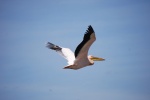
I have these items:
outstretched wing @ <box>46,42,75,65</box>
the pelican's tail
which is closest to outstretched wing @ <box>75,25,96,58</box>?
outstretched wing @ <box>46,42,75,65</box>

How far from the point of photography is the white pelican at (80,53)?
14.9 metres

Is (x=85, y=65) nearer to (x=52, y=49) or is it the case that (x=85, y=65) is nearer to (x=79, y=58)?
(x=79, y=58)

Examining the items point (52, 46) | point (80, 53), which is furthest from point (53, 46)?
point (80, 53)

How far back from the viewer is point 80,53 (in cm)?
1627

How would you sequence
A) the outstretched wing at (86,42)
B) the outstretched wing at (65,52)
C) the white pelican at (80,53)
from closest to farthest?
the outstretched wing at (86,42) < the white pelican at (80,53) < the outstretched wing at (65,52)

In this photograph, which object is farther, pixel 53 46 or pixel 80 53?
pixel 53 46

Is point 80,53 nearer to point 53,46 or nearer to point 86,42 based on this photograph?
point 86,42

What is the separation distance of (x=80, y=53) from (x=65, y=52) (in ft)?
10.6

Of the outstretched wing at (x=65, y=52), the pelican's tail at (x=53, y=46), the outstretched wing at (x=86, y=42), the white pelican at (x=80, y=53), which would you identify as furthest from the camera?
the pelican's tail at (x=53, y=46)

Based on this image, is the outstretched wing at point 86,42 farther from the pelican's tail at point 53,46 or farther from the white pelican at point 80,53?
the pelican's tail at point 53,46

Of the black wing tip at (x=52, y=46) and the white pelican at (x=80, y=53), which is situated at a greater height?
the black wing tip at (x=52, y=46)

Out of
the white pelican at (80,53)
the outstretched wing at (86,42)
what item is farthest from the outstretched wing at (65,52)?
the outstretched wing at (86,42)

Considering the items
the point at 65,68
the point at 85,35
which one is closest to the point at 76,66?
the point at 65,68

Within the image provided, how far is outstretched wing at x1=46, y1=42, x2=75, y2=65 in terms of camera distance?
18312 mm
